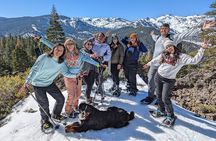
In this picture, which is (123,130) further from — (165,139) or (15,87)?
(15,87)

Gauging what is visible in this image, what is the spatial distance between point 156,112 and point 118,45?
2.82 m

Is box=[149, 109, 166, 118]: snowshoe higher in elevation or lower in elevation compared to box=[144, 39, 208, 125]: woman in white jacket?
lower

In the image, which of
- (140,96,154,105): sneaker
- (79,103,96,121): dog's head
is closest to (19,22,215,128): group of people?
(140,96,154,105): sneaker

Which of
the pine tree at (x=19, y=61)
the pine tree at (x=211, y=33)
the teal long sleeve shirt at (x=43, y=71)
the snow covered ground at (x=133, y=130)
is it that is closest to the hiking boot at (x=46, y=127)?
the snow covered ground at (x=133, y=130)

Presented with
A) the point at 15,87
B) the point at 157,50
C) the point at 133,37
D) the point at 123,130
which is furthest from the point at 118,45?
the point at 15,87

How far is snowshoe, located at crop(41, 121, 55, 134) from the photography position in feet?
27.4

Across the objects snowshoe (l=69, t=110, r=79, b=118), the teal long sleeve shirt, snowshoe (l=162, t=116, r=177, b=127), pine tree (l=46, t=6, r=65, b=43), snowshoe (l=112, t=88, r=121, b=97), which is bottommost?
snowshoe (l=162, t=116, r=177, b=127)

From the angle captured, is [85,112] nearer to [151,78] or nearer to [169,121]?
[169,121]

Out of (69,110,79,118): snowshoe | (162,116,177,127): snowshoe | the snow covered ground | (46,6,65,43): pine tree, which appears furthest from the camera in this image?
(46,6,65,43): pine tree

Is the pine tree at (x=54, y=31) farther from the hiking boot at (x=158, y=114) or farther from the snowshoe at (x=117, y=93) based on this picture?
the hiking boot at (x=158, y=114)

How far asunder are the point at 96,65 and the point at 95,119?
1.74 meters

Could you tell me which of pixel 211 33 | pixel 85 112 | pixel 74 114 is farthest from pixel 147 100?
pixel 211 33

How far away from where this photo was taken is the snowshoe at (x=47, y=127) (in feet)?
27.4

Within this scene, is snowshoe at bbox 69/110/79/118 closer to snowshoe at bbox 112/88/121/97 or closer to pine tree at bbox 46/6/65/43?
snowshoe at bbox 112/88/121/97
